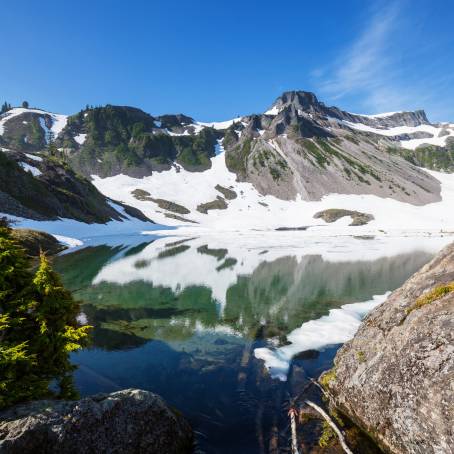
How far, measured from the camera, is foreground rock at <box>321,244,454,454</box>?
795cm

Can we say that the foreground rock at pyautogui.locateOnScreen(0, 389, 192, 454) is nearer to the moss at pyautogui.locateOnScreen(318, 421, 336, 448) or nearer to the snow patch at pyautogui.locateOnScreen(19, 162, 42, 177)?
the moss at pyautogui.locateOnScreen(318, 421, 336, 448)

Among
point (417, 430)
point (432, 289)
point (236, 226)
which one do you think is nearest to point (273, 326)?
point (432, 289)

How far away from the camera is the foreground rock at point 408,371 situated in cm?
795

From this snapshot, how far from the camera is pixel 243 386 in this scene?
48.1 feet

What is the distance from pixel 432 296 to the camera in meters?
10.2

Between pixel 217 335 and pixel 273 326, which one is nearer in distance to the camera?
pixel 217 335

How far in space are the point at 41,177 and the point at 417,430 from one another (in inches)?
4427

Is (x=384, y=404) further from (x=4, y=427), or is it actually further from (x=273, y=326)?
(x=273, y=326)

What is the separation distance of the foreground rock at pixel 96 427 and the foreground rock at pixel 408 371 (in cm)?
570

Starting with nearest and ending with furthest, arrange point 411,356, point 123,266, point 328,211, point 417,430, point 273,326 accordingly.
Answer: point 417,430, point 411,356, point 273,326, point 123,266, point 328,211

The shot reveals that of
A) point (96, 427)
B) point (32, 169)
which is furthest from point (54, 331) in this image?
point (32, 169)

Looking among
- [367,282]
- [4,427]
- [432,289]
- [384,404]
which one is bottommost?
[367,282]

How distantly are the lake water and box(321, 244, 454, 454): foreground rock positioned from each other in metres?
2.82

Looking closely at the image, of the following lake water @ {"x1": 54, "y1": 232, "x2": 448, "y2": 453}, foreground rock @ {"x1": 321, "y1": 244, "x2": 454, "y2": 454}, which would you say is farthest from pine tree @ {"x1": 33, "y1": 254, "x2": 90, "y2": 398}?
foreground rock @ {"x1": 321, "y1": 244, "x2": 454, "y2": 454}
